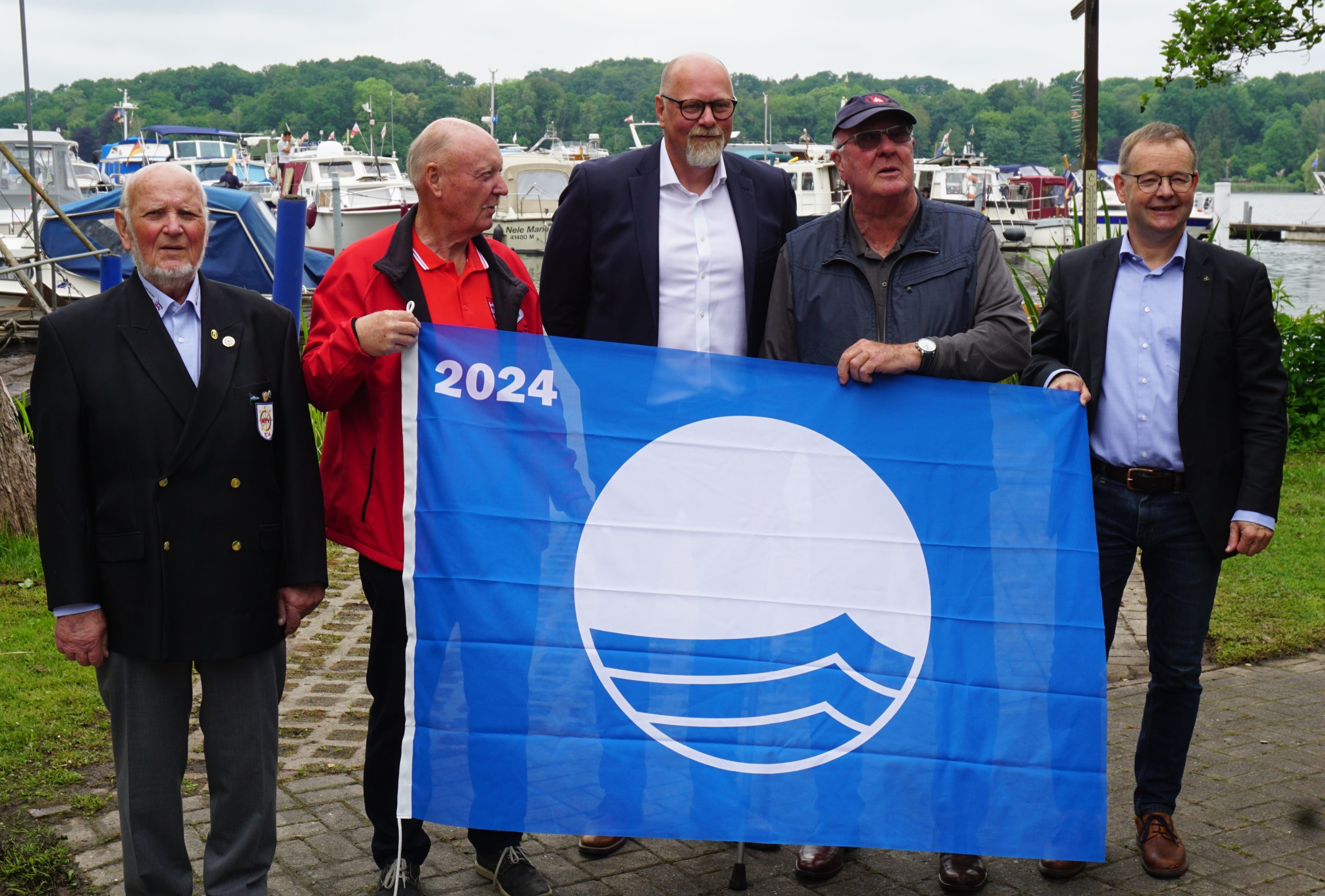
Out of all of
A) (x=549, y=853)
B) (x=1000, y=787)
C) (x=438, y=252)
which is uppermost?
(x=438, y=252)

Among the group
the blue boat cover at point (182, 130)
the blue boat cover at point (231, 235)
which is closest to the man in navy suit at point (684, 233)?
the blue boat cover at point (231, 235)

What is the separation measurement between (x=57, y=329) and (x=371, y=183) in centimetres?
3147

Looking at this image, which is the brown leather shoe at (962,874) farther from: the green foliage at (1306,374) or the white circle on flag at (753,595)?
the green foliage at (1306,374)

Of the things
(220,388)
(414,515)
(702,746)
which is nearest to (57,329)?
(220,388)

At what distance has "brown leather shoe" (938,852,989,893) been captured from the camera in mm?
3896

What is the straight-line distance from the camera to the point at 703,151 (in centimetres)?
413

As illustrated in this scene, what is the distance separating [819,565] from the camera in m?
3.67

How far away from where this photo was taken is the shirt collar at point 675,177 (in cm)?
424

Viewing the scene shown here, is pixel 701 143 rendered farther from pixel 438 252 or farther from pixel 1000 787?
pixel 1000 787

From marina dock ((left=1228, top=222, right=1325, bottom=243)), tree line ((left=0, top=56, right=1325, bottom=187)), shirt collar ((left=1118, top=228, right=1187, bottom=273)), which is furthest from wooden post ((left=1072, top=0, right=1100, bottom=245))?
tree line ((left=0, top=56, right=1325, bottom=187))

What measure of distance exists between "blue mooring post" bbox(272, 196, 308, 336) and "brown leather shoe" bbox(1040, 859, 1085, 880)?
15.3 ft

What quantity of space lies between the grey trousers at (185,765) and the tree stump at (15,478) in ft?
15.9

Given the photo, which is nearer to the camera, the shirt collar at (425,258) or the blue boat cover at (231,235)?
the shirt collar at (425,258)

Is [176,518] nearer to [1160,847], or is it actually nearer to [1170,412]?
[1170,412]
